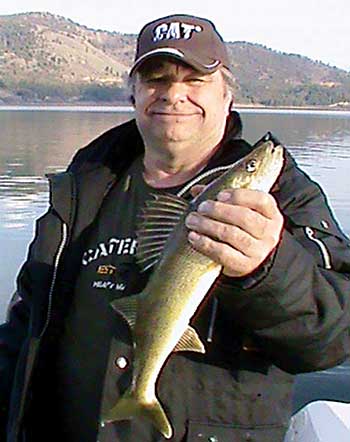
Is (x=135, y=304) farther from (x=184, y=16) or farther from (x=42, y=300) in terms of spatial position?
(x=184, y=16)

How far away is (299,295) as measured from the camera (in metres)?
2.57

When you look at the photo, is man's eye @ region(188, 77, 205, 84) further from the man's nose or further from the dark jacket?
the dark jacket

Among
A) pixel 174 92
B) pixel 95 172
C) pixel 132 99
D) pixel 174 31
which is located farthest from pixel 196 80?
pixel 95 172

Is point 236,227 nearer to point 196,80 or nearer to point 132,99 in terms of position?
point 196,80

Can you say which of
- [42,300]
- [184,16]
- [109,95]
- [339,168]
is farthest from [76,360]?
[109,95]

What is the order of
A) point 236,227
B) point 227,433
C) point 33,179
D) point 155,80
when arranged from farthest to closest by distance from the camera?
point 33,179 → point 155,80 → point 227,433 → point 236,227

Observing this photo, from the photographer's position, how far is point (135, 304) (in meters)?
2.73

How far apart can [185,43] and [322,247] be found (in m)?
1.03

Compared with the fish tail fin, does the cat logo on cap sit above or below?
above

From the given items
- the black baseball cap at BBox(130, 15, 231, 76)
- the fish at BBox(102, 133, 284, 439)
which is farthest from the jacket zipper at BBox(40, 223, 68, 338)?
the black baseball cap at BBox(130, 15, 231, 76)

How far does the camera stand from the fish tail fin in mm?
2760

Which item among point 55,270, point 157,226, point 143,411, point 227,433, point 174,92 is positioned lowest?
point 227,433

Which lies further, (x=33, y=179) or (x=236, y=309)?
(x=33, y=179)

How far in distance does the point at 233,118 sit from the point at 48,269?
1011mm
